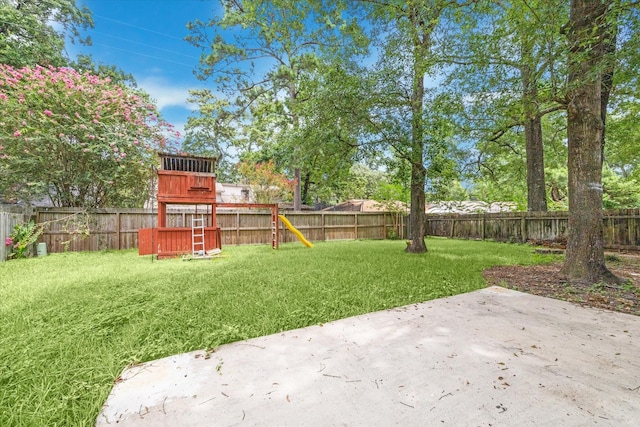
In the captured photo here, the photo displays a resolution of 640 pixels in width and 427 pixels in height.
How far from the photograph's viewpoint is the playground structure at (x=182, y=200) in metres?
6.75

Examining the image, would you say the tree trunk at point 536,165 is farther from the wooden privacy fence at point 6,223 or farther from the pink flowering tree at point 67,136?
the wooden privacy fence at point 6,223

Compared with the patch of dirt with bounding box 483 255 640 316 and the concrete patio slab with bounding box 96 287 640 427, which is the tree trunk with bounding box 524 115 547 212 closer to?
the patch of dirt with bounding box 483 255 640 316

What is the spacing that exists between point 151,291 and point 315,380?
283 cm

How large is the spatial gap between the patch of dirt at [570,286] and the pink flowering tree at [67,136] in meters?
9.74

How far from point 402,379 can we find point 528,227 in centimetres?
1043

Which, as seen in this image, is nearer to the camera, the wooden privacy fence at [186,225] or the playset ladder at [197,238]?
the playset ladder at [197,238]

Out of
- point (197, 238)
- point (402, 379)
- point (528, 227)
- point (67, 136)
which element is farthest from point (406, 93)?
point (67, 136)

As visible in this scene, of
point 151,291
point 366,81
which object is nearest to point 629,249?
point 366,81

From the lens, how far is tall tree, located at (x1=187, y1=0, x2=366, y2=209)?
11211mm

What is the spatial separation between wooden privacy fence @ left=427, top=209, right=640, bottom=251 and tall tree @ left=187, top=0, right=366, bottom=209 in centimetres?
756

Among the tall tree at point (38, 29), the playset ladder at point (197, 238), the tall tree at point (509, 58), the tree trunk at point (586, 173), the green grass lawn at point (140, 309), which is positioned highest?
the tall tree at point (38, 29)

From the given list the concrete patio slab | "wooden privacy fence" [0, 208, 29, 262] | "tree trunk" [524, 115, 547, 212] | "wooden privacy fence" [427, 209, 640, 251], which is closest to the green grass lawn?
the concrete patio slab

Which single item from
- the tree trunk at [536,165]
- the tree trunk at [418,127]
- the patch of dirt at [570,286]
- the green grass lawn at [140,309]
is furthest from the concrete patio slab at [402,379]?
the tree trunk at [536,165]

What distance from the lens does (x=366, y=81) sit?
606 cm
